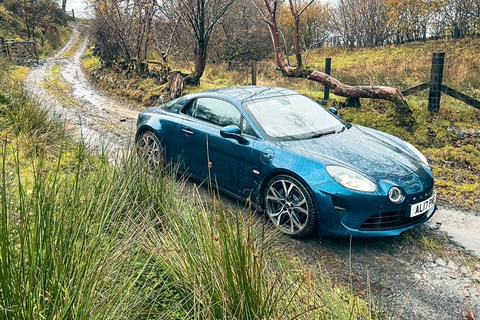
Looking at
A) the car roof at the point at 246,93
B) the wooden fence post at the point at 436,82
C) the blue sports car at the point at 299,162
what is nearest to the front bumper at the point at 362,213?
the blue sports car at the point at 299,162

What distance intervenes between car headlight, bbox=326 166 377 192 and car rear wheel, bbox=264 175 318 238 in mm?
333

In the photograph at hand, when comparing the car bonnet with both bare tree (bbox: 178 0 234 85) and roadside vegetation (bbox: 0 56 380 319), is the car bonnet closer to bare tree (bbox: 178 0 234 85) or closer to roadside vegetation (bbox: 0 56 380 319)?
roadside vegetation (bbox: 0 56 380 319)

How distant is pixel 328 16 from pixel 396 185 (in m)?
25.5

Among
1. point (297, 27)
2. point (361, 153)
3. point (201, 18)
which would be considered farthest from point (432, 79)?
point (201, 18)

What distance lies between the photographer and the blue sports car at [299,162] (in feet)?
12.9

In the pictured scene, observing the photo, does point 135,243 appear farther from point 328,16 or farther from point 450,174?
point 328,16

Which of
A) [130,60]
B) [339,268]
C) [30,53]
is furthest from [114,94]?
[30,53]

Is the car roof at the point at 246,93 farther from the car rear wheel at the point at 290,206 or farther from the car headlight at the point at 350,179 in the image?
the car headlight at the point at 350,179

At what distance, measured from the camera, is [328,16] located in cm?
2703

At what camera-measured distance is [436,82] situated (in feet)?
27.5

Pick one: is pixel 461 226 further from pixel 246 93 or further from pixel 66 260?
pixel 66 260

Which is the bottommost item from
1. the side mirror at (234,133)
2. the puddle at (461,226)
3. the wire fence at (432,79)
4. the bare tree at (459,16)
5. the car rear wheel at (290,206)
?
the puddle at (461,226)

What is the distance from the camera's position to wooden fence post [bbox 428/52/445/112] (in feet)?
27.4

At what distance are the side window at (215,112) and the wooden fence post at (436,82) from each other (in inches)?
210
